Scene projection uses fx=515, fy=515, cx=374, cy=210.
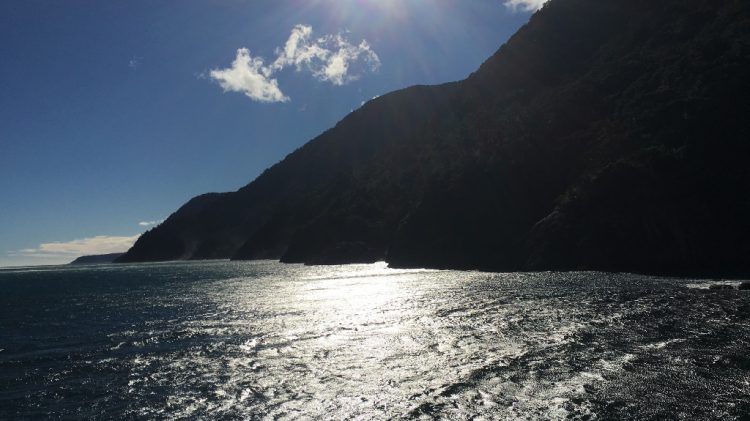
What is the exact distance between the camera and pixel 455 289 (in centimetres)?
6388

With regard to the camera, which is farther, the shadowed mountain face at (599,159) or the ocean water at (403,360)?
the shadowed mountain face at (599,159)

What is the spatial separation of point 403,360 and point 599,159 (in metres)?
87.0

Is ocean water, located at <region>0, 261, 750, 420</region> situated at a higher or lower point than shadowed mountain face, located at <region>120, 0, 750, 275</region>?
lower

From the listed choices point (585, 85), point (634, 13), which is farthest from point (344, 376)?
point (634, 13)

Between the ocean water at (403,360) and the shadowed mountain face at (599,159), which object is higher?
the shadowed mountain face at (599,159)

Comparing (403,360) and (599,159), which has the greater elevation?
(599,159)

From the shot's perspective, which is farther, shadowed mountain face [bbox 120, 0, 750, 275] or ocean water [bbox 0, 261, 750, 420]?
shadowed mountain face [bbox 120, 0, 750, 275]

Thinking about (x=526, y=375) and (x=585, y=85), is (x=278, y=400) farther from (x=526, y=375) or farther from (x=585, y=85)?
(x=585, y=85)

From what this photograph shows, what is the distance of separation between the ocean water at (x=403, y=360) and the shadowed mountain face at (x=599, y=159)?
29.8 meters

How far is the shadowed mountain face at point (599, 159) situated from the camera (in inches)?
3108

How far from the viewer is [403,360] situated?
2905cm

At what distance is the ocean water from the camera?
2148 centimetres

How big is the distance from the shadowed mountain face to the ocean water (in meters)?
29.8

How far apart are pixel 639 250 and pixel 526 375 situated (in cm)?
6427
